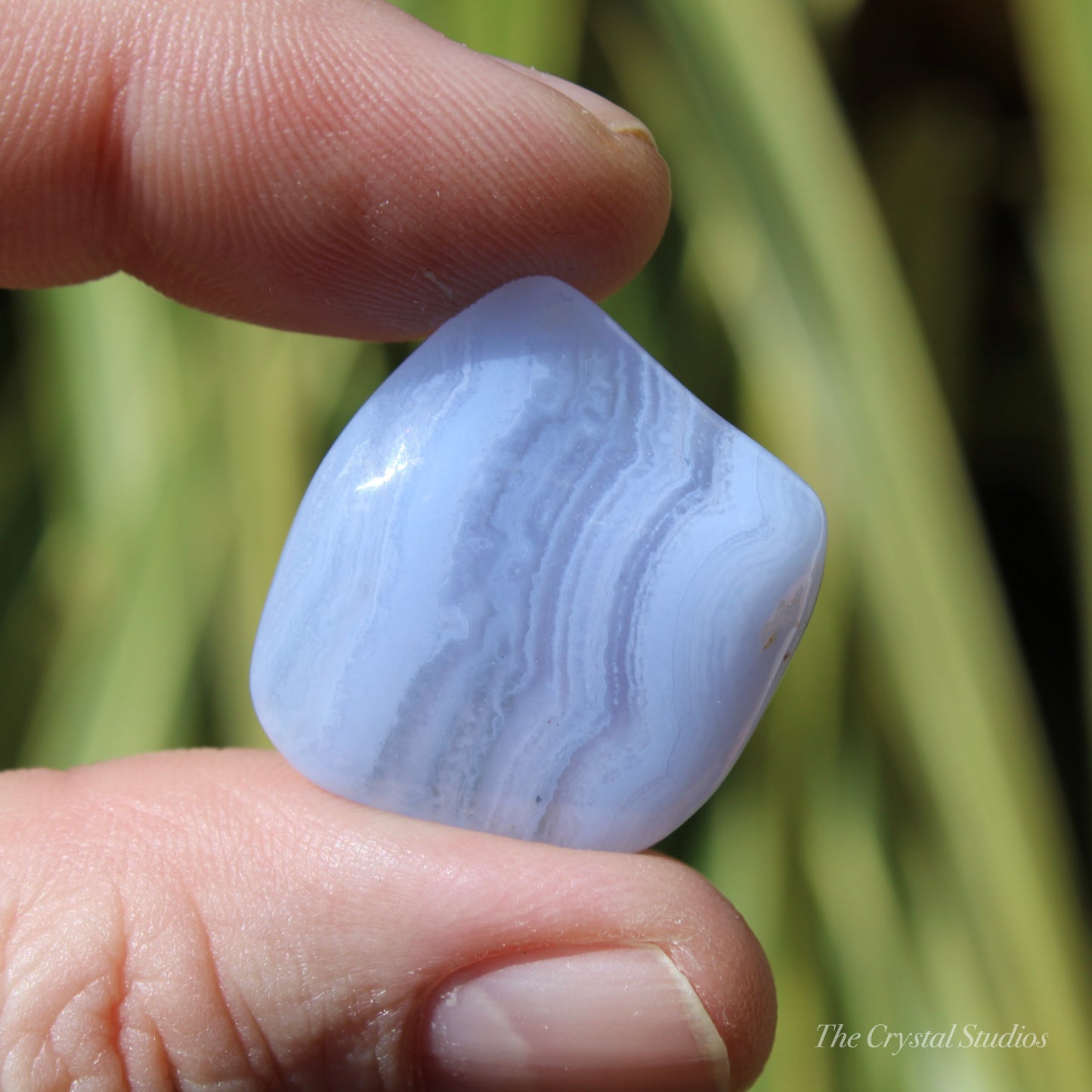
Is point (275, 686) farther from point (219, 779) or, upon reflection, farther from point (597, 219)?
point (597, 219)

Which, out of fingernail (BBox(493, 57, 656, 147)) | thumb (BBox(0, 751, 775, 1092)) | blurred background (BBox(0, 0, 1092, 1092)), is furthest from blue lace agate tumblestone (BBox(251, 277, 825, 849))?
blurred background (BBox(0, 0, 1092, 1092))

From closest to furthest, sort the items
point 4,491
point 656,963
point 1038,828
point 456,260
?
point 656,963 → point 456,260 → point 1038,828 → point 4,491

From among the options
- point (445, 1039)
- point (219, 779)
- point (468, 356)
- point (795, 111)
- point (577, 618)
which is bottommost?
point (445, 1039)

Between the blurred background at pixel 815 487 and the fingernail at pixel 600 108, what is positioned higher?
the fingernail at pixel 600 108

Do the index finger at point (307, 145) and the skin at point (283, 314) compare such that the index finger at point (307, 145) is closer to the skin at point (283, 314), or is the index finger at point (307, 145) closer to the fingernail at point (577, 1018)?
the skin at point (283, 314)

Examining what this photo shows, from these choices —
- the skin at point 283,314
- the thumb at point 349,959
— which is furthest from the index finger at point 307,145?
the thumb at point 349,959

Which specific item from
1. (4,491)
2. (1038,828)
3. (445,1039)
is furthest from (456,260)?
(4,491)

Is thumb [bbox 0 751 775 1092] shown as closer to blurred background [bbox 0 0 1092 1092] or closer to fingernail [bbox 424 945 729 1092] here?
fingernail [bbox 424 945 729 1092]
